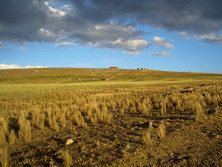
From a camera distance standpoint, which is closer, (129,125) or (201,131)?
(201,131)

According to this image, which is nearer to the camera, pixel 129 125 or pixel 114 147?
pixel 114 147

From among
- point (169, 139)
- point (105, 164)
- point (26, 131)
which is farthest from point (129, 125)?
point (105, 164)

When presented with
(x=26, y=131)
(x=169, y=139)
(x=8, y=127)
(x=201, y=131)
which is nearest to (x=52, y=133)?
(x=26, y=131)

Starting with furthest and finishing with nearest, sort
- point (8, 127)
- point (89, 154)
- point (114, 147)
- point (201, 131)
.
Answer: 1. point (8, 127)
2. point (201, 131)
3. point (114, 147)
4. point (89, 154)

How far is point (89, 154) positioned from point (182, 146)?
2615mm

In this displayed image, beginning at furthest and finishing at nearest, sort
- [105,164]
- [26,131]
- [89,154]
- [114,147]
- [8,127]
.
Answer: [8,127] → [26,131] → [114,147] → [89,154] → [105,164]

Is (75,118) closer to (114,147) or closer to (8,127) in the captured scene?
(8,127)

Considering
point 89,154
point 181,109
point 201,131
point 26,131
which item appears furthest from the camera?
point 181,109

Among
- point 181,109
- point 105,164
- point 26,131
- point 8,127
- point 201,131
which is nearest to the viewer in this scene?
point 105,164

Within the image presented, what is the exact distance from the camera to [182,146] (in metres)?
8.87

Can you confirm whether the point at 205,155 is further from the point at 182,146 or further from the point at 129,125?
the point at 129,125

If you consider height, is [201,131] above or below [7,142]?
above

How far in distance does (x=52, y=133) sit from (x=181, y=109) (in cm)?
669

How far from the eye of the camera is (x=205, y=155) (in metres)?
7.95
